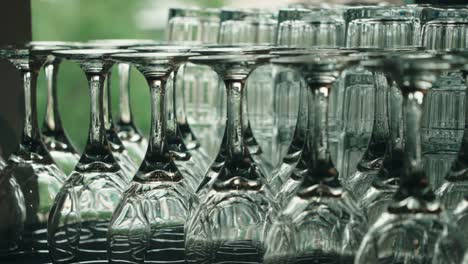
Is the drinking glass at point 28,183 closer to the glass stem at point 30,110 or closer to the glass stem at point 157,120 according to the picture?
the glass stem at point 30,110

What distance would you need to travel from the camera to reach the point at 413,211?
82 centimetres

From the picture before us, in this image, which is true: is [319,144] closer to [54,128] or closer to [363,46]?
[363,46]

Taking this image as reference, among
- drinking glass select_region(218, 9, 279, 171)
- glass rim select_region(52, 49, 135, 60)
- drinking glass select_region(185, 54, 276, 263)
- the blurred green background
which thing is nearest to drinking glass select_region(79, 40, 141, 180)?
glass rim select_region(52, 49, 135, 60)

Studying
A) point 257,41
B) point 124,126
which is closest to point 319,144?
point 124,126

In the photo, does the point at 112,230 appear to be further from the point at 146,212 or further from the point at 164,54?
the point at 164,54

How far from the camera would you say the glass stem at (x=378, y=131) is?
3.36ft

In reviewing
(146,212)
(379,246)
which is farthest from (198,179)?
(379,246)

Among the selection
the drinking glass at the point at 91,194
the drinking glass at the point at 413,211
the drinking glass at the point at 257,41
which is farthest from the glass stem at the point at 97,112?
the drinking glass at the point at 257,41

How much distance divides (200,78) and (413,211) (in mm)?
930

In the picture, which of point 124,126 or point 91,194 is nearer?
point 91,194

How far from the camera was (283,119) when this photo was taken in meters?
1.42

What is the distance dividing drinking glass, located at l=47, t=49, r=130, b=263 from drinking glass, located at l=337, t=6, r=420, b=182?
0.83ft

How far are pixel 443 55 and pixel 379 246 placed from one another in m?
0.16

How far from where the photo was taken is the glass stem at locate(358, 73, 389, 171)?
40.4 inches
